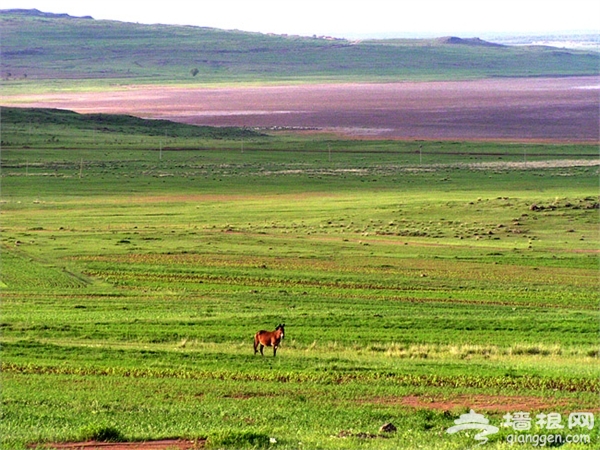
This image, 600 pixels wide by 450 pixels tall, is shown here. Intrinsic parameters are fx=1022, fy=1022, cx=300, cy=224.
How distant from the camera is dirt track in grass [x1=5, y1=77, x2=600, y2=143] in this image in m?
90.1

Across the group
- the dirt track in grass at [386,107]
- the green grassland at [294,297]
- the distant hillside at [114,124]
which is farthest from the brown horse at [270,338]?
the dirt track in grass at [386,107]

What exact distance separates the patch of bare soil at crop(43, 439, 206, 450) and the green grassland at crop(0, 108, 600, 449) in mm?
145

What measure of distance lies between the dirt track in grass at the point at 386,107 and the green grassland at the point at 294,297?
83.5 feet

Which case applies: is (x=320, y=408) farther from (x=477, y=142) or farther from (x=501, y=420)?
(x=477, y=142)

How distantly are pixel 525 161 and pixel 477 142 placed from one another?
43.8 ft

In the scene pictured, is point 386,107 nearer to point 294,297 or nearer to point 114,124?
point 114,124

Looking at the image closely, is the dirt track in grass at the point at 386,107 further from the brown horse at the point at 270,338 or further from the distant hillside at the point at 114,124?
the brown horse at the point at 270,338

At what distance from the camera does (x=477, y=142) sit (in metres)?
78.9

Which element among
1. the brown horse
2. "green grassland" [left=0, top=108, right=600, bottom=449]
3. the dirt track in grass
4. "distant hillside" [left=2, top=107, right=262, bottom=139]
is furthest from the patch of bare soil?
the dirt track in grass

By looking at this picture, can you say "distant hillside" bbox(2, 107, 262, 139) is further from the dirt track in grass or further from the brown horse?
the brown horse

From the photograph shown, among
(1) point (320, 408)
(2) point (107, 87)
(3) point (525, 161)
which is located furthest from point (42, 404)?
(2) point (107, 87)

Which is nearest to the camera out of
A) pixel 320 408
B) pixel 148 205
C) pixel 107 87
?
pixel 320 408

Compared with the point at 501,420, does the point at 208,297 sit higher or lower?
lower

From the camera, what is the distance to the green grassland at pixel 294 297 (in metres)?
13.3
